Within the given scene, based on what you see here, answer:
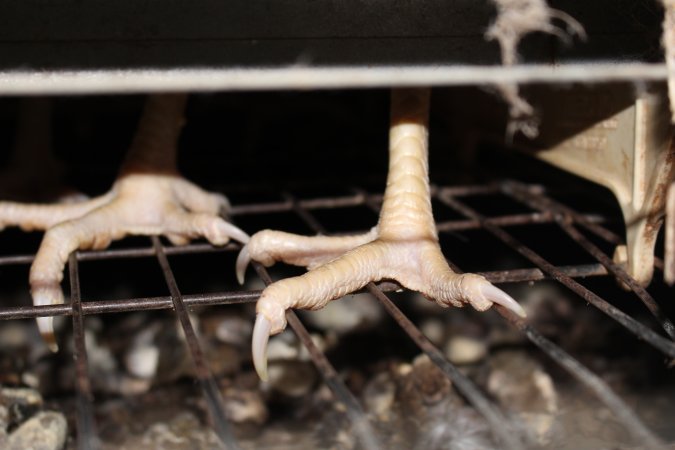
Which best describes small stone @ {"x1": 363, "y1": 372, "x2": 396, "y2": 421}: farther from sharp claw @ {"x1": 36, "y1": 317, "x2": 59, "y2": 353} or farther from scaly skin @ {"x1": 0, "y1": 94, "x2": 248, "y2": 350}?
sharp claw @ {"x1": 36, "y1": 317, "x2": 59, "y2": 353}

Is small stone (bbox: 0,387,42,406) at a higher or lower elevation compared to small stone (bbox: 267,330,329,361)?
lower

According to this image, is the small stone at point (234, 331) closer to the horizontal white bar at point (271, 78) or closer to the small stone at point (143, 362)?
the small stone at point (143, 362)

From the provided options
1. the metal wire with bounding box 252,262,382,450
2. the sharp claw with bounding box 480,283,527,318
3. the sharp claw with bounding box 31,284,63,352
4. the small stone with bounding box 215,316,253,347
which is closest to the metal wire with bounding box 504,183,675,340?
the sharp claw with bounding box 480,283,527,318

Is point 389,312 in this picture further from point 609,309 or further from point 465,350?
point 465,350

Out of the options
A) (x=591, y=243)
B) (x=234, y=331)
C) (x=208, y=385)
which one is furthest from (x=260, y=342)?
(x=234, y=331)

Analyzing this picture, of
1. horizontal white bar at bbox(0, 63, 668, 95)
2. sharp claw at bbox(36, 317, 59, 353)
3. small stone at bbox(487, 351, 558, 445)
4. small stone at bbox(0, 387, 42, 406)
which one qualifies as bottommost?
small stone at bbox(487, 351, 558, 445)

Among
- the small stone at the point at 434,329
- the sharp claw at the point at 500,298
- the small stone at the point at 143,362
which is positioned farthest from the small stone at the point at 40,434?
the small stone at the point at 434,329
